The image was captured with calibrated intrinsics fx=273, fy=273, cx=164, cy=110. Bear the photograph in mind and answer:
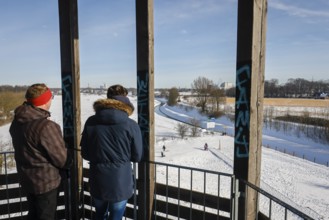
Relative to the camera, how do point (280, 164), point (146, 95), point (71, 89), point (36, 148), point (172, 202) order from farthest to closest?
1. point (280, 164)
2. point (71, 89)
3. point (172, 202)
4. point (146, 95)
5. point (36, 148)

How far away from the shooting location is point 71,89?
13.9ft

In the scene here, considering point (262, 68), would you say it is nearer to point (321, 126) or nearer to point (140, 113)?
point (140, 113)

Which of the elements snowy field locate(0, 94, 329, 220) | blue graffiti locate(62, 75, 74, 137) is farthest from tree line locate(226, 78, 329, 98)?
blue graffiti locate(62, 75, 74, 137)

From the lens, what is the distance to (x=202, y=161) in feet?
92.9

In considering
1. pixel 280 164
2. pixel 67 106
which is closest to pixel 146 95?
pixel 67 106

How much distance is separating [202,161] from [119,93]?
86.9ft

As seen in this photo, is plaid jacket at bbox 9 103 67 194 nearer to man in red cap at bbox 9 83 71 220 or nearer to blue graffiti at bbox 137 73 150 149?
man in red cap at bbox 9 83 71 220

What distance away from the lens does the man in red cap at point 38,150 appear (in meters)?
2.39

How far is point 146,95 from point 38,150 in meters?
1.56

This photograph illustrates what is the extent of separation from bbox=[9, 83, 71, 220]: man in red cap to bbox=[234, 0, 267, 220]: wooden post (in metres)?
1.71

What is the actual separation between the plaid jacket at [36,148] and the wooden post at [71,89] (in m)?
1.63

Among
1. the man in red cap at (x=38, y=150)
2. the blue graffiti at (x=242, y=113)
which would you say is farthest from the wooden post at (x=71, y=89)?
the blue graffiti at (x=242, y=113)

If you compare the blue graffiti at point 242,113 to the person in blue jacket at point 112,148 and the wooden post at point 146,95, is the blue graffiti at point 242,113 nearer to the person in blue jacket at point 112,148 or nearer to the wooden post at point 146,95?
the person in blue jacket at point 112,148

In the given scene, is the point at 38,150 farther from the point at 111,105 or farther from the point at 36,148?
the point at 111,105
